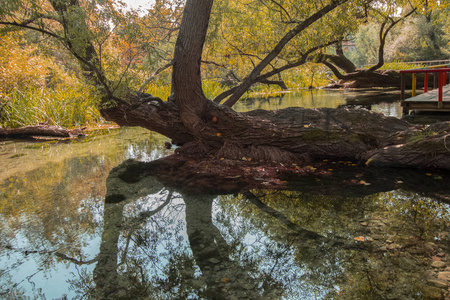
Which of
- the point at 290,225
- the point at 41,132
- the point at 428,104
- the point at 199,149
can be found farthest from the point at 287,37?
the point at 41,132

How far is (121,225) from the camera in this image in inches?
136

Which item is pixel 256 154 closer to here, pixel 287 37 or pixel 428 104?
pixel 287 37

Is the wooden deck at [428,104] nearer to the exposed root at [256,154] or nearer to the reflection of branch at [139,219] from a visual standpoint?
the exposed root at [256,154]

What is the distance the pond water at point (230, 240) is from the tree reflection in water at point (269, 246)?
11 mm

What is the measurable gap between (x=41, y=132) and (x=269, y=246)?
8.91 metres

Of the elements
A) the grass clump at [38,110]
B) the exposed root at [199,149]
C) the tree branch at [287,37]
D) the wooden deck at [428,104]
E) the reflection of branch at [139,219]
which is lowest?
the reflection of branch at [139,219]

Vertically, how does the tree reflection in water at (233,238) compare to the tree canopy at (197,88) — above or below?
below

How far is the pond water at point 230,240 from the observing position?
2314 mm

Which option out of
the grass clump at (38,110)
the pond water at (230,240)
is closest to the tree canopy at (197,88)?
the pond water at (230,240)

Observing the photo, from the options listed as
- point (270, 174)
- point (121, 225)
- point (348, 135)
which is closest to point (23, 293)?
point (121, 225)

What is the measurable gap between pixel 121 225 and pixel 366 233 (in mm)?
2430

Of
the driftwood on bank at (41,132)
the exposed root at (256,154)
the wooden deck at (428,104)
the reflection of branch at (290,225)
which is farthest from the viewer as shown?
the driftwood on bank at (41,132)

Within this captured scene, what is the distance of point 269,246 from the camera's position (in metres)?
2.85

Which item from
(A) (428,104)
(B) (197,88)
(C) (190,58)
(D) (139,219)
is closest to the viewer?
(D) (139,219)
